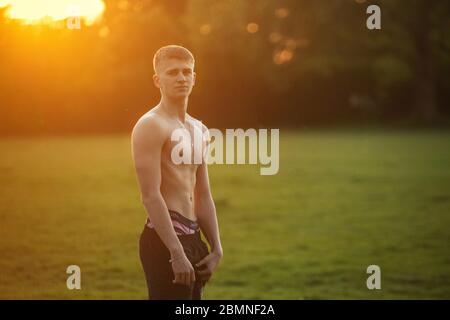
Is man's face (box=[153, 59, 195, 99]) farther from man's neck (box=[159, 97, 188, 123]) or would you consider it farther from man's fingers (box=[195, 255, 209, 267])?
man's fingers (box=[195, 255, 209, 267])

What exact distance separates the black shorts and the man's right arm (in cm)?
9

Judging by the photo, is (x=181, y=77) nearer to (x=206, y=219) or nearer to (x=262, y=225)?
(x=206, y=219)

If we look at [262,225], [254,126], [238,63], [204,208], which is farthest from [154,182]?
[238,63]

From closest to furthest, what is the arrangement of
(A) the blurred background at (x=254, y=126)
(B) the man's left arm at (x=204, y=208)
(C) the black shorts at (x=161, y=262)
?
Result: (C) the black shorts at (x=161, y=262) → (B) the man's left arm at (x=204, y=208) → (A) the blurred background at (x=254, y=126)

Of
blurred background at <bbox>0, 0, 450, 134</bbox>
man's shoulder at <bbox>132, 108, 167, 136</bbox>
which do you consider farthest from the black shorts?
blurred background at <bbox>0, 0, 450, 134</bbox>

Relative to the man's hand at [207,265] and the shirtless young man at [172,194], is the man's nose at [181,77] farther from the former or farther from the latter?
the man's hand at [207,265]

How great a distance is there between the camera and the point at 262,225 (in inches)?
421

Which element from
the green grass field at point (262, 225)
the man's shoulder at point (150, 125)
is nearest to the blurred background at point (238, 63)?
the green grass field at point (262, 225)

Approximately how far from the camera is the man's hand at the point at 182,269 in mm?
2861

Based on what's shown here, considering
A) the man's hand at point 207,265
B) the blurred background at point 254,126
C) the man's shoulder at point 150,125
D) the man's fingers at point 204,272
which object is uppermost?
the blurred background at point 254,126

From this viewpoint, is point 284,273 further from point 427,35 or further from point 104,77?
point 427,35

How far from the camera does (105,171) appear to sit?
16188mm
